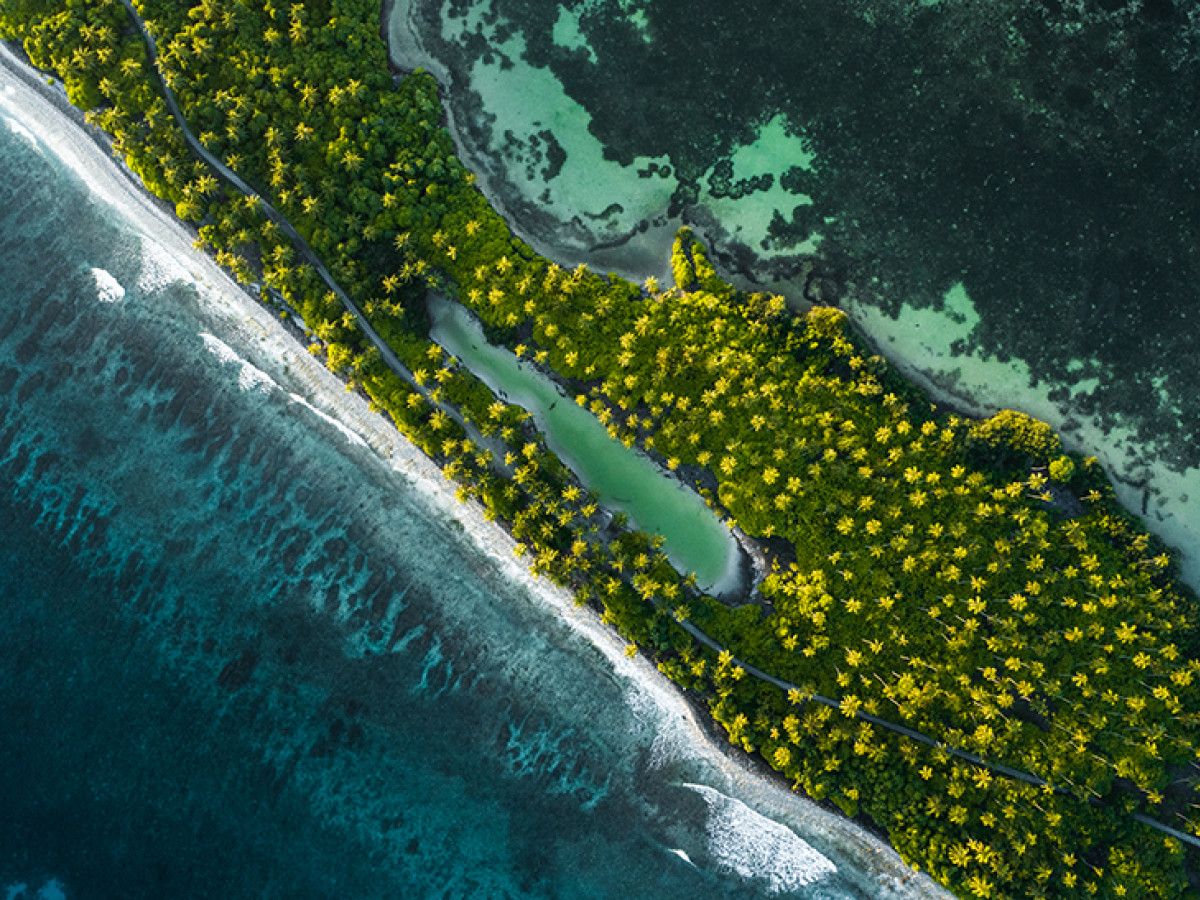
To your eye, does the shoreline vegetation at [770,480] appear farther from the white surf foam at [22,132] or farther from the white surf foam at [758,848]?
the white surf foam at [22,132]

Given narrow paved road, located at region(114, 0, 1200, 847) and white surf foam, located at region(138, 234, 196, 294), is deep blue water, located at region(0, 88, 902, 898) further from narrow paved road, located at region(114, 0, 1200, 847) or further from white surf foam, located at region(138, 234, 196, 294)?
narrow paved road, located at region(114, 0, 1200, 847)

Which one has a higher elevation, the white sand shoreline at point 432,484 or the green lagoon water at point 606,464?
the green lagoon water at point 606,464

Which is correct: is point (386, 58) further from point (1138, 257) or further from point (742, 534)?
point (1138, 257)

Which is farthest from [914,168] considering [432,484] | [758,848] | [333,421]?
[758,848]

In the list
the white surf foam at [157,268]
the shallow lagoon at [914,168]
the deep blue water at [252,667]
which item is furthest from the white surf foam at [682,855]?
the white surf foam at [157,268]

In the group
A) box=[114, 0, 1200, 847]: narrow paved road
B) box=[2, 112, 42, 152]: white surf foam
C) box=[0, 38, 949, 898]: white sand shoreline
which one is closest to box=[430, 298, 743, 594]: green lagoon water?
box=[114, 0, 1200, 847]: narrow paved road

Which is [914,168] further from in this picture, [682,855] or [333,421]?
[682,855]
